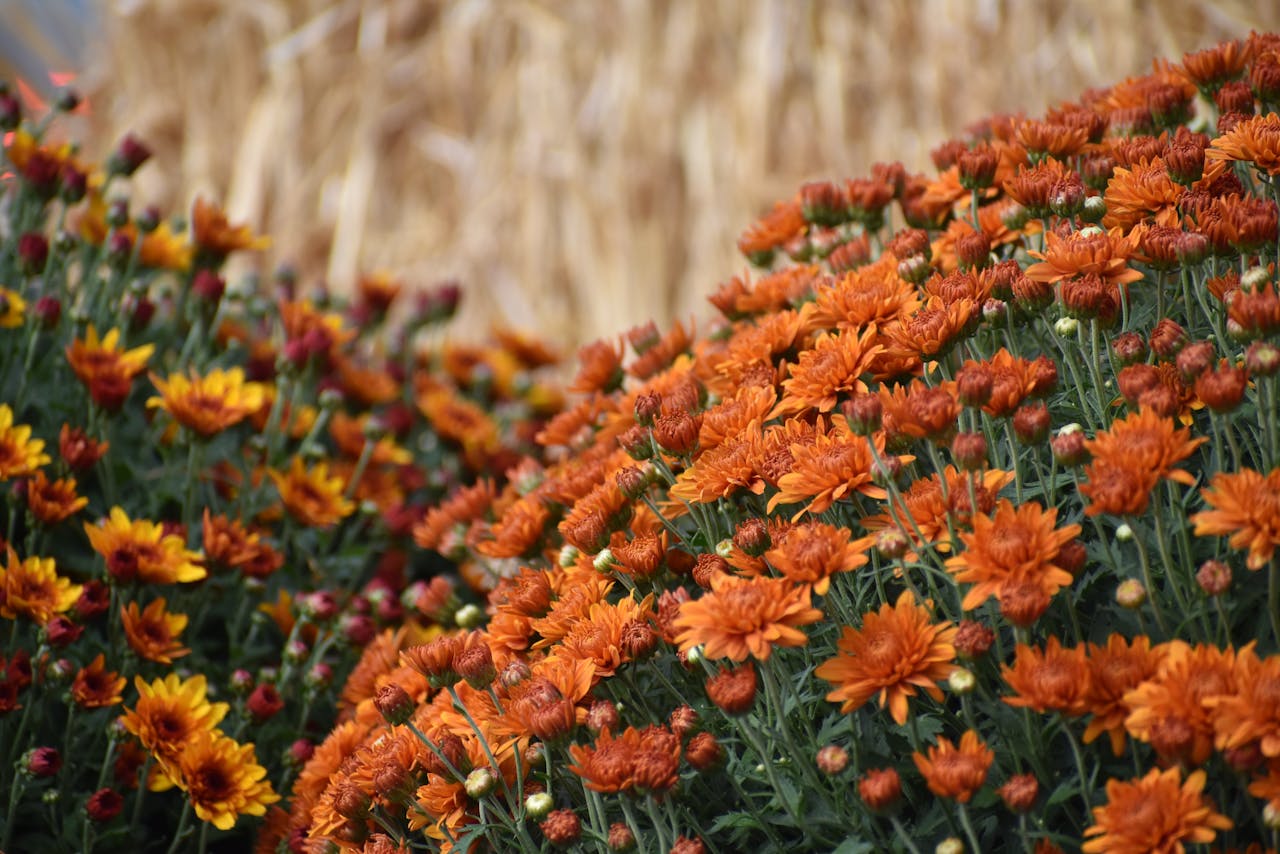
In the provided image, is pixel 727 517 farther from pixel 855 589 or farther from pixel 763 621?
pixel 763 621

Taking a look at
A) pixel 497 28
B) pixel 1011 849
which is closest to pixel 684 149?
pixel 497 28

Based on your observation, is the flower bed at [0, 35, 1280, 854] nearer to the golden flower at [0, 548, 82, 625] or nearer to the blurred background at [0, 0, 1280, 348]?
the golden flower at [0, 548, 82, 625]

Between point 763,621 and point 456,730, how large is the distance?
0.50 m

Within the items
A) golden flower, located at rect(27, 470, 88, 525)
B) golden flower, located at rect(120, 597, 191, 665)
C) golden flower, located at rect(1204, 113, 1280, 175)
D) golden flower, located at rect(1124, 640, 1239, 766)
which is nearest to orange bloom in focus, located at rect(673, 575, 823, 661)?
golden flower, located at rect(1124, 640, 1239, 766)

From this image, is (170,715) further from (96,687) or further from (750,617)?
(750,617)

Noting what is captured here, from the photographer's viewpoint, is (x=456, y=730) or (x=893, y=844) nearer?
(x=893, y=844)

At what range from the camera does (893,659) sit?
116 cm

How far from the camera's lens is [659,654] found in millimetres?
1503

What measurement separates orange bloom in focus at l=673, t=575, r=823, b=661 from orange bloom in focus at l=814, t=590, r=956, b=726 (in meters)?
0.06

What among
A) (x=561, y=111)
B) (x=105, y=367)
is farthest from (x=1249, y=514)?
(x=561, y=111)

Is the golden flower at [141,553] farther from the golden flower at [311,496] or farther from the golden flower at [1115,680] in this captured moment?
the golden flower at [1115,680]

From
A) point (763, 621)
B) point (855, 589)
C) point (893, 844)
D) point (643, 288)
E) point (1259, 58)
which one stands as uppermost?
point (1259, 58)

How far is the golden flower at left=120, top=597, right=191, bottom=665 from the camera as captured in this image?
185cm

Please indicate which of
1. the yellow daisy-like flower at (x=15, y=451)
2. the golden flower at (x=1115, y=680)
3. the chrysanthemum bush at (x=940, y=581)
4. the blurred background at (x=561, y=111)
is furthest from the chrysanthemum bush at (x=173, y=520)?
the blurred background at (x=561, y=111)
